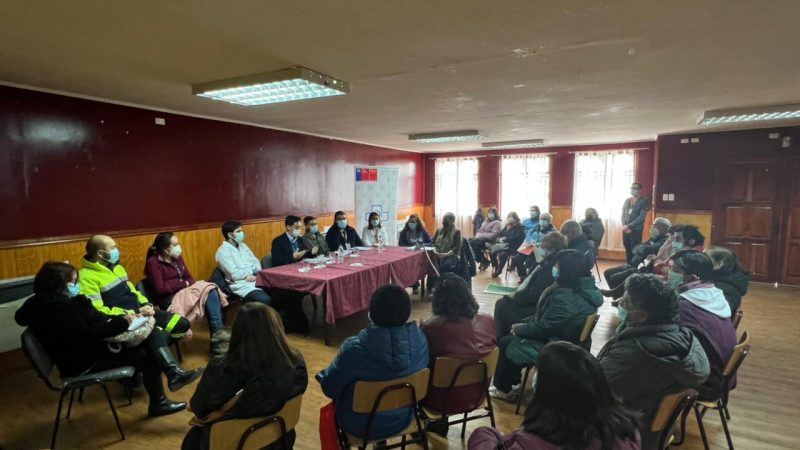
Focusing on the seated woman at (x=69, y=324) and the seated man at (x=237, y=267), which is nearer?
the seated woman at (x=69, y=324)

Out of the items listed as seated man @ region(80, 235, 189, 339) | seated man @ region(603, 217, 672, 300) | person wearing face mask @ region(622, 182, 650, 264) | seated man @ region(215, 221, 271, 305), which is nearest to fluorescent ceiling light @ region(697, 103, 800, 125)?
seated man @ region(603, 217, 672, 300)

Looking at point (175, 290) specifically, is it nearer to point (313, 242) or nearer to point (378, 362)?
point (313, 242)

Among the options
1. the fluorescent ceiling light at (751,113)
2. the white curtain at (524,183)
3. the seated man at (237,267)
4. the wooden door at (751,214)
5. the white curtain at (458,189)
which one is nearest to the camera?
the seated man at (237,267)

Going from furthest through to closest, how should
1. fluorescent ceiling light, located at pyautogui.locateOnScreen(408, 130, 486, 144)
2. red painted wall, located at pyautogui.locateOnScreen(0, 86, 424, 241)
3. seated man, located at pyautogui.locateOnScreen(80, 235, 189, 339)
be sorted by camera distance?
fluorescent ceiling light, located at pyautogui.locateOnScreen(408, 130, 486, 144) → red painted wall, located at pyautogui.locateOnScreen(0, 86, 424, 241) → seated man, located at pyautogui.locateOnScreen(80, 235, 189, 339)

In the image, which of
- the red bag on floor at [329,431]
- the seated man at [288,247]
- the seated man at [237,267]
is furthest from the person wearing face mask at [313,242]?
the red bag on floor at [329,431]

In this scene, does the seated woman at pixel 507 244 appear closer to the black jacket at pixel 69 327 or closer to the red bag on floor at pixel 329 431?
the red bag on floor at pixel 329 431

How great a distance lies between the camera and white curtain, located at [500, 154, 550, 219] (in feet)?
30.0

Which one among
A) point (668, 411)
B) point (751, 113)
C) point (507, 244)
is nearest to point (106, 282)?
point (668, 411)

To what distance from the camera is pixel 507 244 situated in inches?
275

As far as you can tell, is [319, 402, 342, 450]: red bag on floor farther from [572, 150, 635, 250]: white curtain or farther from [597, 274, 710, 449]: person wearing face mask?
[572, 150, 635, 250]: white curtain

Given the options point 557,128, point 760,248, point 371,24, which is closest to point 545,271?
point 371,24

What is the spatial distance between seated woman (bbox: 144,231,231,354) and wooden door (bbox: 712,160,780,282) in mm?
7455

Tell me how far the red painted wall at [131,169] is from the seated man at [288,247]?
3.78ft

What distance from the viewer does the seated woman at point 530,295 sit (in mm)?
3320
